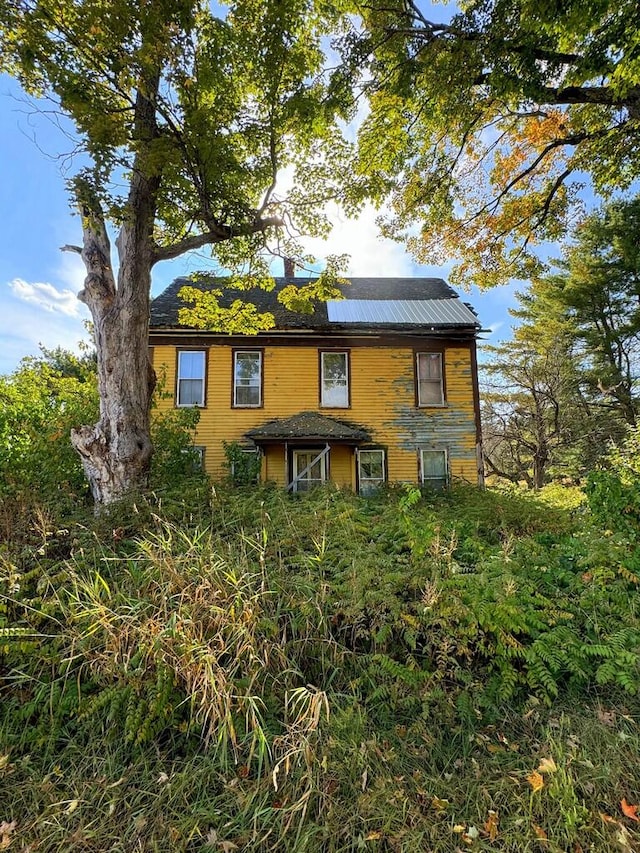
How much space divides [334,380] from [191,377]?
4632 mm

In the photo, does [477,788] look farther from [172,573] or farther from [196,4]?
[196,4]

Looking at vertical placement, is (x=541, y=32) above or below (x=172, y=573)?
above

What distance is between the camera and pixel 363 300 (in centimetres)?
1563

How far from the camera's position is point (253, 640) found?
8.70 feet

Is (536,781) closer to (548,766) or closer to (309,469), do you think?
(548,766)

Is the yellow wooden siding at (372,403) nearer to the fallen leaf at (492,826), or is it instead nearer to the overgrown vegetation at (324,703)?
the overgrown vegetation at (324,703)

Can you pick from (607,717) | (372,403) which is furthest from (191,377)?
(607,717)

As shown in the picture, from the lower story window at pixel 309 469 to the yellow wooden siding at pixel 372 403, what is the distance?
2.61 ft

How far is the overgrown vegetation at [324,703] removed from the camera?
6.54 feet

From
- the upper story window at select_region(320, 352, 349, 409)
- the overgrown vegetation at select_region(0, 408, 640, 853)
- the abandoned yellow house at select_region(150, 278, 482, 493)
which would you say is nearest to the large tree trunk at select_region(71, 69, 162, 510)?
the overgrown vegetation at select_region(0, 408, 640, 853)

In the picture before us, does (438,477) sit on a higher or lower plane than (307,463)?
lower

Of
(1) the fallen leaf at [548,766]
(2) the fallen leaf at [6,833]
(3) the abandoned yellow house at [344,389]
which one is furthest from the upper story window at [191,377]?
(1) the fallen leaf at [548,766]

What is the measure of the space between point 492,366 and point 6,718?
22.6 m

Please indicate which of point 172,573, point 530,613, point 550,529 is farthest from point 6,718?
point 550,529
